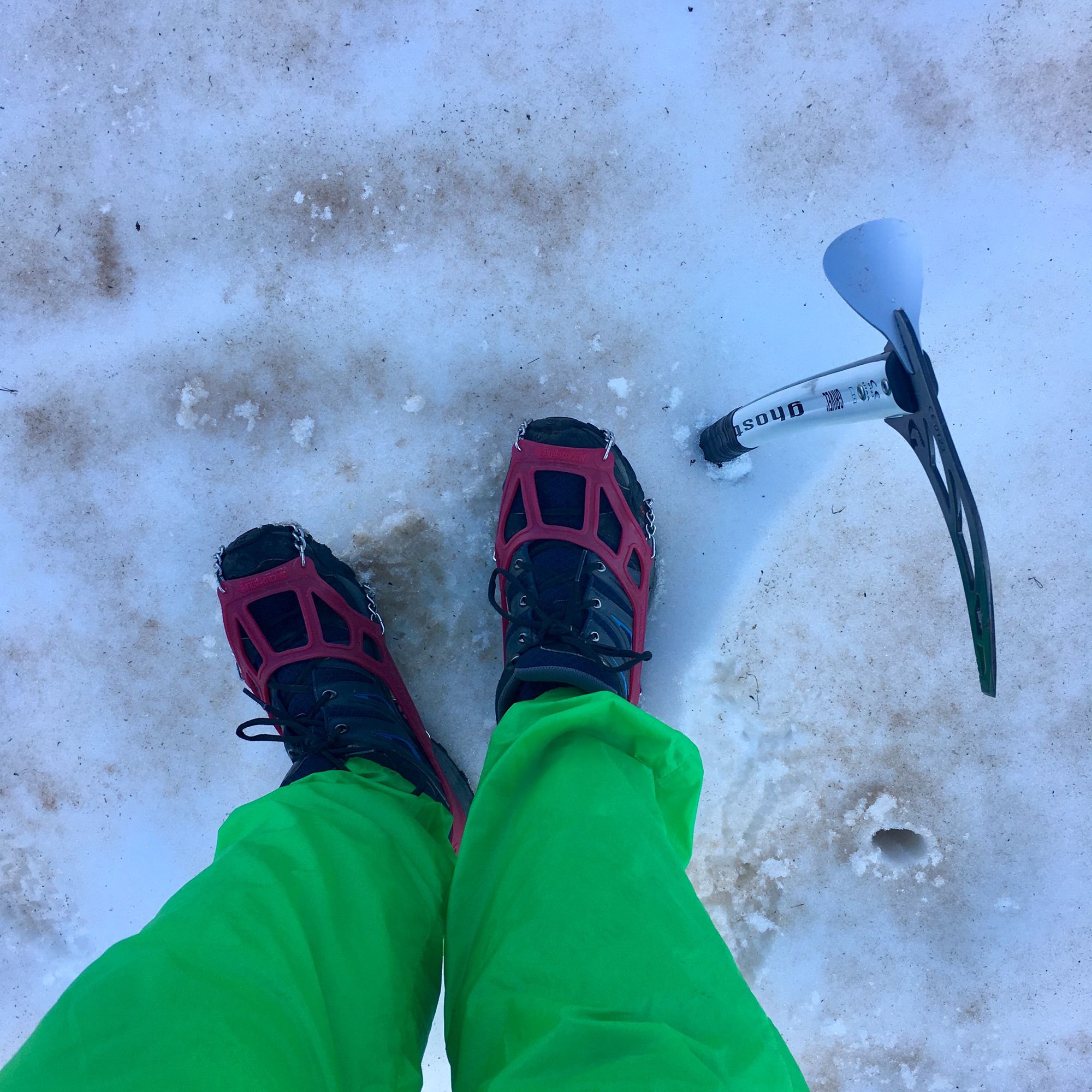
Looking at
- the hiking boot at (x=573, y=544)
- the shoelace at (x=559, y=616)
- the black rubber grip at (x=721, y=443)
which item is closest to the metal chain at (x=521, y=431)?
the hiking boot at (x=573, y=544)

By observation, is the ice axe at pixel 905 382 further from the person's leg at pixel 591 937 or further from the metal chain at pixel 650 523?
the metal chain at pixel 650 523

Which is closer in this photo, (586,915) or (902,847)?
(586,915)

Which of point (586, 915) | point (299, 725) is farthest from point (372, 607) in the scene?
point (586, 915)

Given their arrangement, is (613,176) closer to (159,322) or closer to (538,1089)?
(159,322)

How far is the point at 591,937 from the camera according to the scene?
27.0 inches

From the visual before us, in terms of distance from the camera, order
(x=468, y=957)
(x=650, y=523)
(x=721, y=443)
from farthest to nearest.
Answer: (x=650, y=523) → (x=721, y=443) → (x=468, y=957)

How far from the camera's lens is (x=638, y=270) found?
53.7 inches

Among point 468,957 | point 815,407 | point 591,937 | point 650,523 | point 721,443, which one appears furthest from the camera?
point 650,523

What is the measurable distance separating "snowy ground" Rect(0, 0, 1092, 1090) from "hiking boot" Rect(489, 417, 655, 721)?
8cm

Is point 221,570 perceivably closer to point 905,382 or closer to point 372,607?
point 372,607

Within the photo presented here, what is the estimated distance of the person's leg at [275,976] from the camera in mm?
598

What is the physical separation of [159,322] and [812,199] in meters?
1.33

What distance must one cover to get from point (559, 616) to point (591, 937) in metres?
0.64

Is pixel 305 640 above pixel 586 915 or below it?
above
